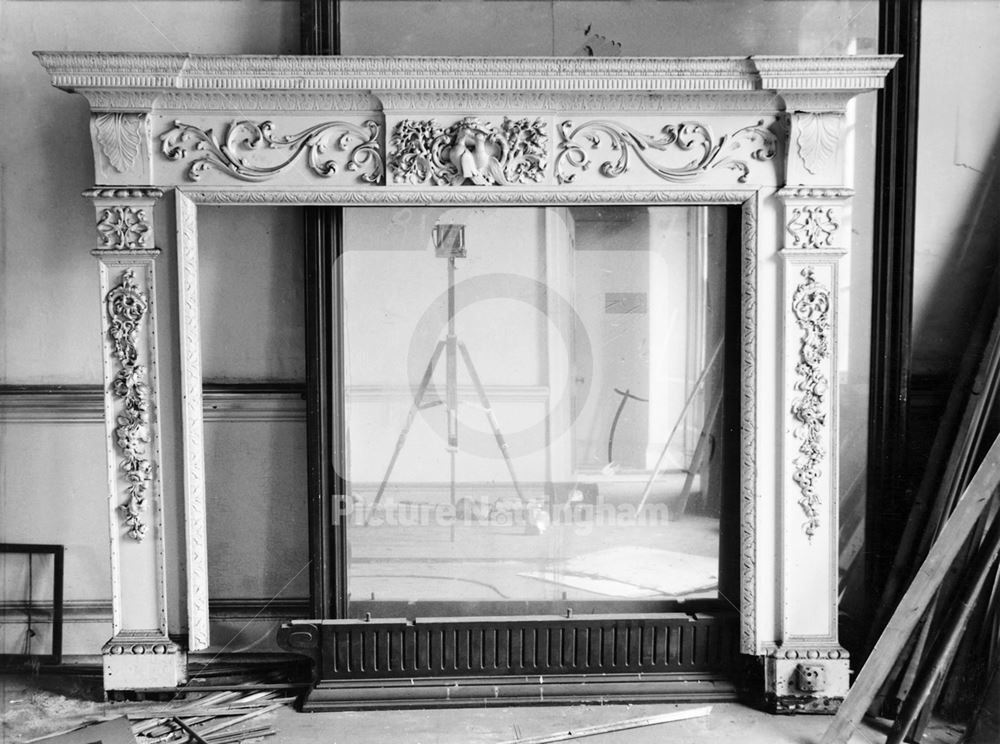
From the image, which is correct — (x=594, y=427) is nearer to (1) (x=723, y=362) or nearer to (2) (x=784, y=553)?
(1) (x=723, y=362)

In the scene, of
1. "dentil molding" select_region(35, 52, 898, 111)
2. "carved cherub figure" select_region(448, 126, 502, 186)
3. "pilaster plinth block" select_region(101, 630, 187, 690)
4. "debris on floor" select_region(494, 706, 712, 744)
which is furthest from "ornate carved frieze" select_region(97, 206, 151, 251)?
"debris on floor" select_region(494, 706, 712, 744)

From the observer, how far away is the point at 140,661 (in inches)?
82.7

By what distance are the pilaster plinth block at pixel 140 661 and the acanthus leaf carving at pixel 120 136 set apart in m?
1.26

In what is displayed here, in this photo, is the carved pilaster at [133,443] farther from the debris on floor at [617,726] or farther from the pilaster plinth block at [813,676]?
the pilaster plinth block at [813,676]

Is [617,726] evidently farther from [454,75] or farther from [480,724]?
[454,75]

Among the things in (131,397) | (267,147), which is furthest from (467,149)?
(131,397)

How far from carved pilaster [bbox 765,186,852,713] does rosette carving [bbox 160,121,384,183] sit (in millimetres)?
1108

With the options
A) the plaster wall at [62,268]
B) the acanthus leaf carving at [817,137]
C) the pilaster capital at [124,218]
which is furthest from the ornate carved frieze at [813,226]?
the pilaster capital at [124,218]

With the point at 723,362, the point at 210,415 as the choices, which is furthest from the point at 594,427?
the point at 210,415

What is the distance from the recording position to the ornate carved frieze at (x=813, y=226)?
2.05 meters

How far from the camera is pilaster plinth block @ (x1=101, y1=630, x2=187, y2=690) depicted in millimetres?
2096

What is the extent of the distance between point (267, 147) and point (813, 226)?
1.46m

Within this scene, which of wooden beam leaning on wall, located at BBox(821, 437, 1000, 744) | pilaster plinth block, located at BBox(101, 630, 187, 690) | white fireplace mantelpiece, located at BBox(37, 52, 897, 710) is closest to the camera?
wooden beam leaning on wall, located at BBox(821, 437, 1000, 744)

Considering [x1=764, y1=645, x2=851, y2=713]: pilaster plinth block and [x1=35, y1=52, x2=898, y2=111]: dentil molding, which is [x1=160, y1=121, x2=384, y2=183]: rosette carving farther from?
[x1=764, y1=645, x2=851, y2=713]: pilaster plinth block
